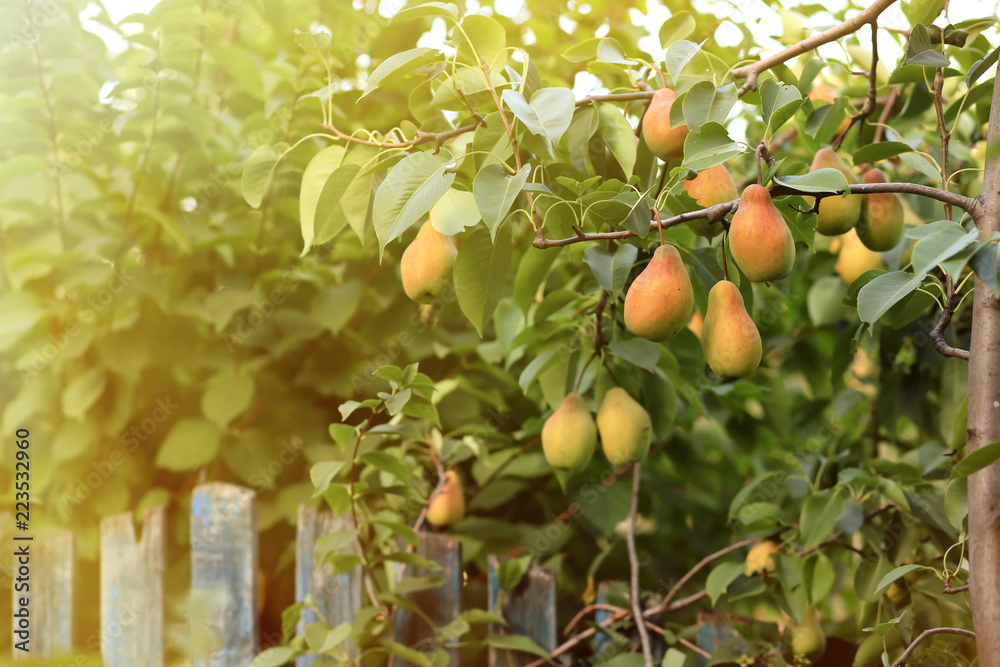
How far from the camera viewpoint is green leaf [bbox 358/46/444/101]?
67cm

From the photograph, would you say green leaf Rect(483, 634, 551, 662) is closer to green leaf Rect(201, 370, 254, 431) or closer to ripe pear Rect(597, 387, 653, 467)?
ripe pear Rect(597, 387, 653, 467)

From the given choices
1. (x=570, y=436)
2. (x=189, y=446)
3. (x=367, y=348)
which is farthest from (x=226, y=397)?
(x=570, y=436)

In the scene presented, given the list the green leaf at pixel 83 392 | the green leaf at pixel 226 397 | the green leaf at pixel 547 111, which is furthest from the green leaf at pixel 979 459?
the green leaf at pixel 83 392

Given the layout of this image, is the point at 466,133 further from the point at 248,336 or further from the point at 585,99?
the point at 248,336

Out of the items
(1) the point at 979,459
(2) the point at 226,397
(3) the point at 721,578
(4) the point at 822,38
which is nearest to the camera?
(1) the point at 979,459

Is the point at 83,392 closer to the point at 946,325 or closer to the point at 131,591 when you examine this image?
the point at 131,591

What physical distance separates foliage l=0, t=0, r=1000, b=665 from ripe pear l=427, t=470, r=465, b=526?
3 centimetres

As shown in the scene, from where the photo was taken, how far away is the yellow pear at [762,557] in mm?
1072

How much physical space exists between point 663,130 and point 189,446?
3.34 ft

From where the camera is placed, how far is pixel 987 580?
23.9 inches

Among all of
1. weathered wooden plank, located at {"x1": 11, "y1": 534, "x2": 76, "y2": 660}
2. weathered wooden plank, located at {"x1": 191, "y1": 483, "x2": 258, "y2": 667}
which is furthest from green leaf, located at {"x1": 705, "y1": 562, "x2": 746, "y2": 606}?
weathered wooden plank, located at {"x1": 11, "y1": 534, "x2": 76, "y2": 660}

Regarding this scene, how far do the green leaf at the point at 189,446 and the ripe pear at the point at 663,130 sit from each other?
3.17 ft

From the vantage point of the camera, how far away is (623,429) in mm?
870

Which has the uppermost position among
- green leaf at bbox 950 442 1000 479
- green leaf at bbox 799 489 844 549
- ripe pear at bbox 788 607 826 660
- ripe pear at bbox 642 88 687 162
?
ripe pear at bbox 642 88 687 162
